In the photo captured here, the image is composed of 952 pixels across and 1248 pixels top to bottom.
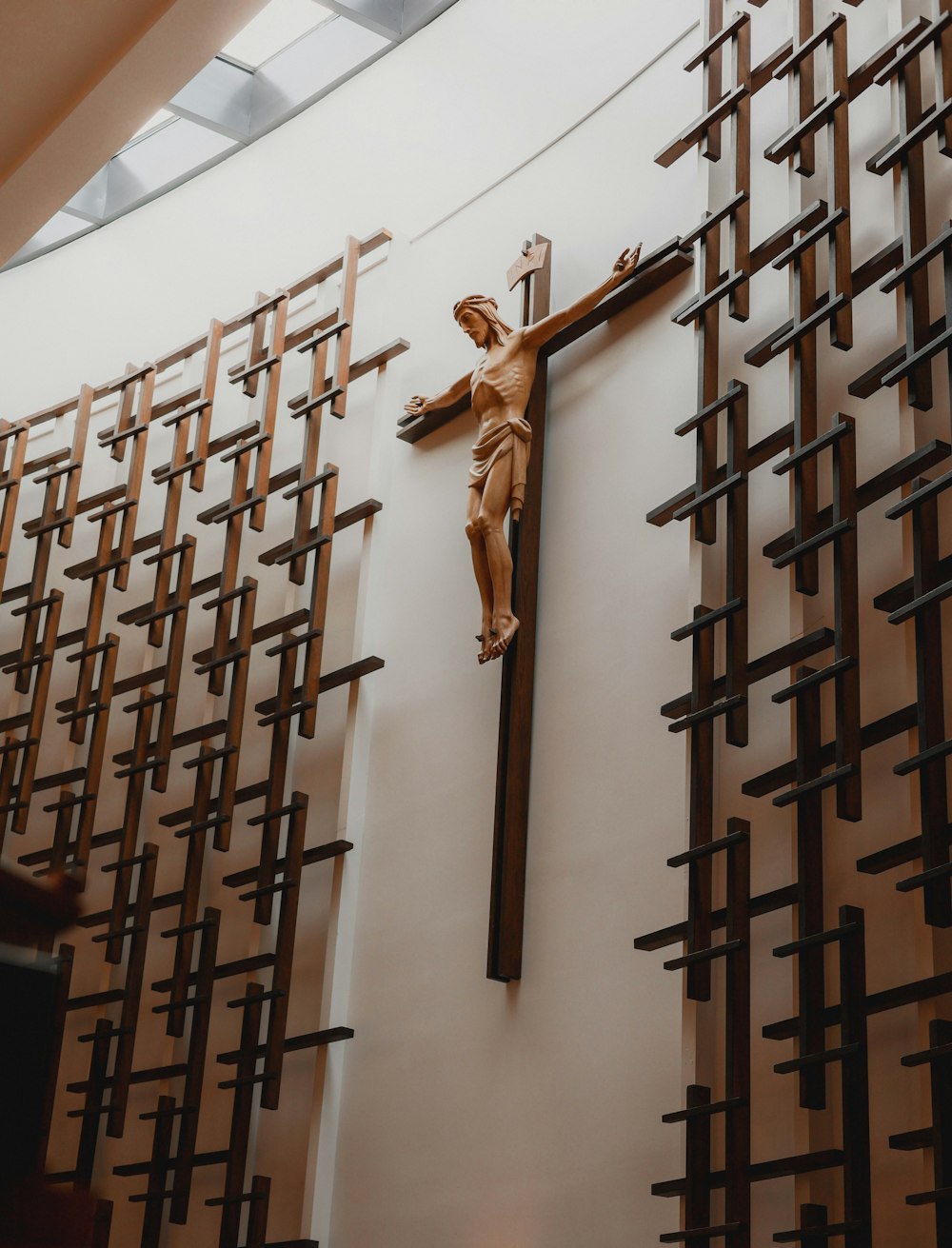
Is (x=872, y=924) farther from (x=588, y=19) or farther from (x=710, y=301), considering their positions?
(x=588, y=19)

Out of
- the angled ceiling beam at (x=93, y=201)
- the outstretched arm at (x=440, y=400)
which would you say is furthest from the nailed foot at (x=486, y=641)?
the angled ceiling beam at (x=93, y=201)

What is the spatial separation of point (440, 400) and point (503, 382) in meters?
0.44

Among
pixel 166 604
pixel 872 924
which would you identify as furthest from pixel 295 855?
pixel 872 924

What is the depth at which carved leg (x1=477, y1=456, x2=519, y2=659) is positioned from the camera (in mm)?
5129

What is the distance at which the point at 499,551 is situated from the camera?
5207 mm

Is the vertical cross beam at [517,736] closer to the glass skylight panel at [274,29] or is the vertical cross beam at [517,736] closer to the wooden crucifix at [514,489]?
the wooden crucifix at [514,489]

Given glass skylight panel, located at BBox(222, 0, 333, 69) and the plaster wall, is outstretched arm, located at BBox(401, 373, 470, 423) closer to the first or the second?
the plaster wall

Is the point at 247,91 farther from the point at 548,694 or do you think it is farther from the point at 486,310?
the point at 548,694

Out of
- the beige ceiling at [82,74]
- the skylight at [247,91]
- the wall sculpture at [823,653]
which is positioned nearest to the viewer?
the wall sculpture at [823,653]

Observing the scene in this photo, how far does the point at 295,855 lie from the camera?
18.4 ft

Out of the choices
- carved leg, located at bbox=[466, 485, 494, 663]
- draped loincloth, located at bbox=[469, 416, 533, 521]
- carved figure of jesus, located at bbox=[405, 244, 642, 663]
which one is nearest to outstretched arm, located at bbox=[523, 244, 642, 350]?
carved figure of jesus, located at bbox=[405, 244, 642, 663]

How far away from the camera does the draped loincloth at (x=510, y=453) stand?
17.4 feet

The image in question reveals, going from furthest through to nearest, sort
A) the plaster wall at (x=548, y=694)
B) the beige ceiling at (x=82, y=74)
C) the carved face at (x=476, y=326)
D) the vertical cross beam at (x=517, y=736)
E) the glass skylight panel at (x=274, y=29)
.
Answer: the glass skylight panel at (x=274, y=29), the carved face at (x=476, y=326), the vertical cross beam at (x=517, y=736), the beige ceiling at (x=82, y=74), the plaster wall at (x=548, y=694)

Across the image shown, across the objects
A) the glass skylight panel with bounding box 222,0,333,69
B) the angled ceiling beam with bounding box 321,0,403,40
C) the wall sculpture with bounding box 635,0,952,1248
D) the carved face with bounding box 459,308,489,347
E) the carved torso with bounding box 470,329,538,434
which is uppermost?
the glass skylight panel with bounding box 222,0,333,69
